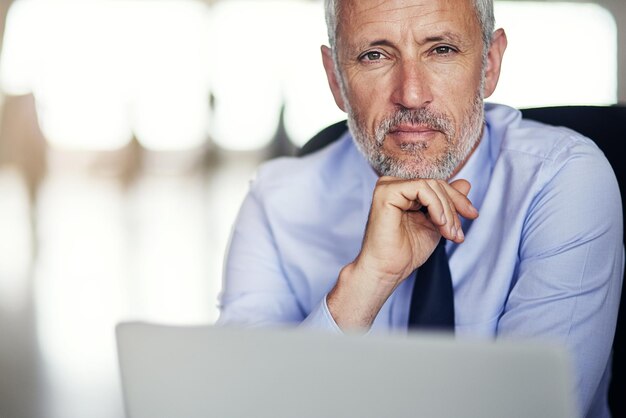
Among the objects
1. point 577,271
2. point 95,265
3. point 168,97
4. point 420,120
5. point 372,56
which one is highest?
point 372,56

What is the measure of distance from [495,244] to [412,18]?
0.39 m

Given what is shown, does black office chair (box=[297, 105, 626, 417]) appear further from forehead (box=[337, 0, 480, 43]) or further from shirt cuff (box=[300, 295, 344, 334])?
shirt cuff (box=[300, 295, 344, 334])

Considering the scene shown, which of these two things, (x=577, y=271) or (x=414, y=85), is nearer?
(x=577, y=271)

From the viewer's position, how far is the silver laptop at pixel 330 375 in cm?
54

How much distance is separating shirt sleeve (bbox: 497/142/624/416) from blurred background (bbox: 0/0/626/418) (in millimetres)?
4040

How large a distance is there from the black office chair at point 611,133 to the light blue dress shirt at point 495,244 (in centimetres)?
2

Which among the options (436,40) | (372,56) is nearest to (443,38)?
(436,40)

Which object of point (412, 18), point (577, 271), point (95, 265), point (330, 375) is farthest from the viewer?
point (95, 265)

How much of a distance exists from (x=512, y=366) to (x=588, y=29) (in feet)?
26.3

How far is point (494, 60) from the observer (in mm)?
1534

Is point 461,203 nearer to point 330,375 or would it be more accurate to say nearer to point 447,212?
point 447,212

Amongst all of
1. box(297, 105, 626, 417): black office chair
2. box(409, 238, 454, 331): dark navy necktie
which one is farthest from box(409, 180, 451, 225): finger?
box(297, 105, 626, 417): black office chair

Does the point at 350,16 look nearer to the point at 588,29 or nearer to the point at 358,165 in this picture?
the point at 358,165

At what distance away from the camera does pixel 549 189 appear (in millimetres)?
1336
